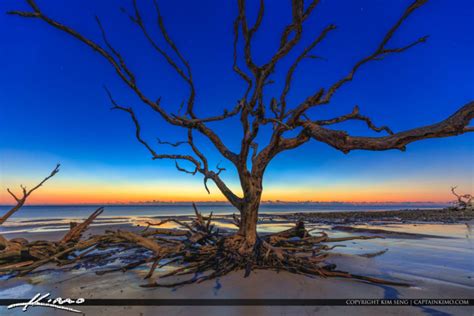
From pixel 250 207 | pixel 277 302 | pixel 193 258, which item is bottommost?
pixel 277 302

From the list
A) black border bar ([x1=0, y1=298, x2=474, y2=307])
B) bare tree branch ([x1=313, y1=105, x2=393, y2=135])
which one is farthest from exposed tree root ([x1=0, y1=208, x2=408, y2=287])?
bare tree branch ([x1=313, y1=105, x2=393, y2=135])

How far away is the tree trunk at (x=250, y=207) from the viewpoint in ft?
20.2

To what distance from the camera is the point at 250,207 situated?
6141 mm

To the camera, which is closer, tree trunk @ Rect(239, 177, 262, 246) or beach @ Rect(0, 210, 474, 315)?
beach @ Rect(0, 210, 474, 315)

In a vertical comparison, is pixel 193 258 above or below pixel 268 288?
above

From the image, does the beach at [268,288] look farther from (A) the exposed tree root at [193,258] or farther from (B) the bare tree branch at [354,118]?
(B) the bare tree branch at [354,118]

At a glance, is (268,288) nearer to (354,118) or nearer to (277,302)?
(277,302)

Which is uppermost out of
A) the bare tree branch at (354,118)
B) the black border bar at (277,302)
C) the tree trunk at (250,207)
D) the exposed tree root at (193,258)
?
the bare tree branch at (354,118)

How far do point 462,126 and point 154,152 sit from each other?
6.30 m

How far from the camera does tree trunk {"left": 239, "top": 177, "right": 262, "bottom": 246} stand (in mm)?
6148

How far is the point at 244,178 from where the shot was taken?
623 centimetres
